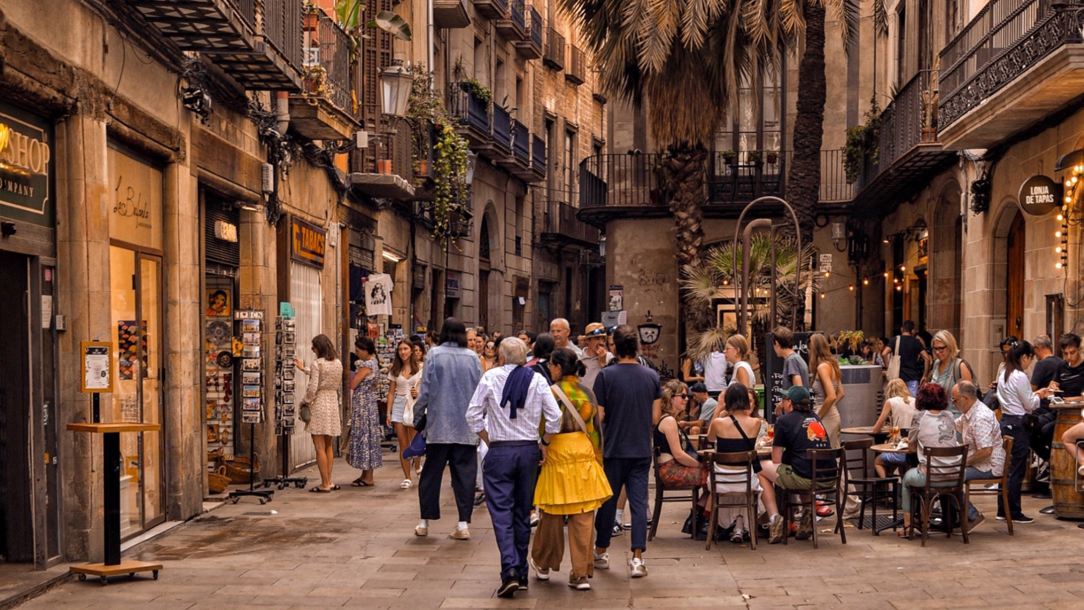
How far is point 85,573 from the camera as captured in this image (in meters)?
8.51

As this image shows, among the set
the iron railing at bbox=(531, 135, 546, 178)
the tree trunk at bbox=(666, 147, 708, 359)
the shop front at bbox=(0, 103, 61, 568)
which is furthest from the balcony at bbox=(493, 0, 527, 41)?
the shop front at bbox=(0, 103, 61, 568)

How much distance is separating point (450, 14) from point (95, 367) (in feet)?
59.5

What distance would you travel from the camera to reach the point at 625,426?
9211mm

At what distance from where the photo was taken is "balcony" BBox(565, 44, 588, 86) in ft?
135

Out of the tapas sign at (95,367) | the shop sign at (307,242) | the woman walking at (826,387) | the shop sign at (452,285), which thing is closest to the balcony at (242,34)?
the shop sign at (307,242)

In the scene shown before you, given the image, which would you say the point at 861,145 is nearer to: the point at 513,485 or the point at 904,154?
the point at 904,154

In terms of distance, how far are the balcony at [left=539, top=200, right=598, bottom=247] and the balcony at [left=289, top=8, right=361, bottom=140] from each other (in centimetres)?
2179

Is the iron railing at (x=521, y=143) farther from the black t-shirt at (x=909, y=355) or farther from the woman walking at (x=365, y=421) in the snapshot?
the woman walking at (x=365, y=421)

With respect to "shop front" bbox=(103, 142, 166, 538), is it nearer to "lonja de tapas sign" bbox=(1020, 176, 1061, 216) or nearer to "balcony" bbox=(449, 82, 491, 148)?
"lonja de tapas sign" bbox=(1020, 176, 1061, 216)

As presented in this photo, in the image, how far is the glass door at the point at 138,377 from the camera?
10258 mm

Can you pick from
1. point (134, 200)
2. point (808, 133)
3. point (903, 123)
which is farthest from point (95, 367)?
point (903, 123)

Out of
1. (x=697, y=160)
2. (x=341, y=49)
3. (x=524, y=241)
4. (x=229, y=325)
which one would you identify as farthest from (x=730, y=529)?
(x=524, y=241)

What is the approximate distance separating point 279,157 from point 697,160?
45.4 ft

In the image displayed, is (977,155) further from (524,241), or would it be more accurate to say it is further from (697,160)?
(524,241)
